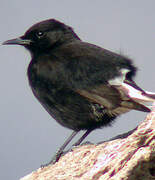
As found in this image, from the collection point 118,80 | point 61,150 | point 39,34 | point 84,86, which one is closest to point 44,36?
point 39,34

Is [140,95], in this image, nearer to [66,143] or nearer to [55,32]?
[66,143]

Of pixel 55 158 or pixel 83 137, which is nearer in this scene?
pixel 55 158

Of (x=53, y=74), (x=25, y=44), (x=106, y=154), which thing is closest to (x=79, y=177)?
(x=106, y=154)

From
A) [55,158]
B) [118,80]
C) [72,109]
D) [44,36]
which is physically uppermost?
[44,36]

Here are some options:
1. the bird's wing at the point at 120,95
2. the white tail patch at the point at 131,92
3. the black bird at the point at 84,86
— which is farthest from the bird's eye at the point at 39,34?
the white tail patch at the point at 131,92

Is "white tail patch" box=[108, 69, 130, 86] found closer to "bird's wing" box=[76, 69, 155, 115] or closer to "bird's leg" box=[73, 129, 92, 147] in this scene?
"bird's wing" box=[76, 69, 155, 115]

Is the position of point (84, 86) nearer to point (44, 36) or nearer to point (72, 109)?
point (72, 109)
